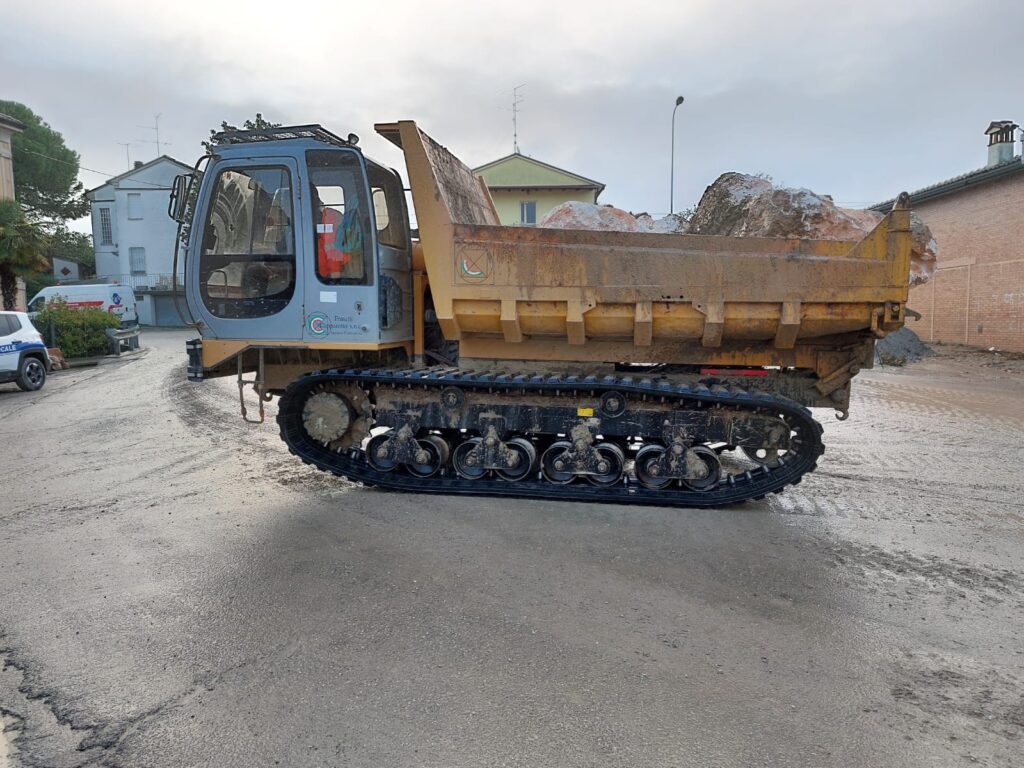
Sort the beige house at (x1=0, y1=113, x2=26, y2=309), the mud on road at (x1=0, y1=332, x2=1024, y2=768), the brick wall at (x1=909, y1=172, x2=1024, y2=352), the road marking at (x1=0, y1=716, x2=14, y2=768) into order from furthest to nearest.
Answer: the beige house at (x1=0, y1=113, x2=26, y2=309)
the brick wall at (x1=909, y1=172, x2=1024, y2=352)
the mud on road at (x1=0, y1=332, x2=1024, y2=768)
the road marking at (x1=0, y1=716, x2=14, y2=768)

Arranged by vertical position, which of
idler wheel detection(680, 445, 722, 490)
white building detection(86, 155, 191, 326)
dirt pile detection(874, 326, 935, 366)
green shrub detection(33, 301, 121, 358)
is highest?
white building detection(86, 155, 191, 326)

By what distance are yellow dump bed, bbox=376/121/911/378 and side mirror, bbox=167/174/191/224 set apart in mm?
1792

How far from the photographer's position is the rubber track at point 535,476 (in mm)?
5332

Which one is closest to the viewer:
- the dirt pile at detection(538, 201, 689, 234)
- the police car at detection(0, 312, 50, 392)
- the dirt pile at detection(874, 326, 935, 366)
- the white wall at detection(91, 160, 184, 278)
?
the dirt pile at detection(538, 201, 689, 234)

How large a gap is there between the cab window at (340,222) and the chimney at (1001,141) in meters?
24.6

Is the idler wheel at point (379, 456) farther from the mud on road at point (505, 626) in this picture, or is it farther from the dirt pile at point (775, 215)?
the dirt pile at point (775, 215)

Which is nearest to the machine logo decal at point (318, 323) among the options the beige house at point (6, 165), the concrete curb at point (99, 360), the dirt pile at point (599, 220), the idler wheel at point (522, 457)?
the idler wheel at point (522, 457)

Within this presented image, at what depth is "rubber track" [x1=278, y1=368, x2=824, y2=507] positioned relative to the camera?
17.5 ft

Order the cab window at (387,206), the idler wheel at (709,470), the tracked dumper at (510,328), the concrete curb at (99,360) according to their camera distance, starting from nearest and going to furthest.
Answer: the tracked dumper at (510,328), the idler wheel at (709,470), the cab window at (387,206), the concrete curb at (99,360)

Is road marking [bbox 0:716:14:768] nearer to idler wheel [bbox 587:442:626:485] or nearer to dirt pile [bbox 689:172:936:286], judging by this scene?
idler wheel [bbox 587:442:626:485]

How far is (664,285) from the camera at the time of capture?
5184 millimetres

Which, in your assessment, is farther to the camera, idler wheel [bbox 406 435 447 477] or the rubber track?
idler wheel [bbox 406 435 447 477]

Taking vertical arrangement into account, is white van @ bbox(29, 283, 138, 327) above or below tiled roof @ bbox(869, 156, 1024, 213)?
below

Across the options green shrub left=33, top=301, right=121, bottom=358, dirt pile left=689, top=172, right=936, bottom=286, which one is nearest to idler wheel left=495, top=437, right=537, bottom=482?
dirt pile left=689, top=172, right=936, bottom=286
